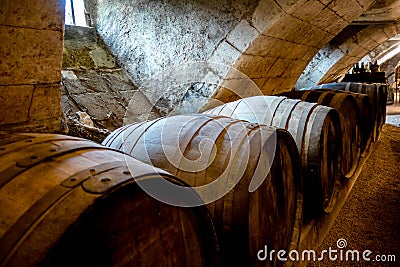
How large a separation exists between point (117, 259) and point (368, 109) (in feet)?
14.7

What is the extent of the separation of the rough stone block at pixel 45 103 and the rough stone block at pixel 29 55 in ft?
0.16

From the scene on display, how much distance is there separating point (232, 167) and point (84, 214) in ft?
2.82

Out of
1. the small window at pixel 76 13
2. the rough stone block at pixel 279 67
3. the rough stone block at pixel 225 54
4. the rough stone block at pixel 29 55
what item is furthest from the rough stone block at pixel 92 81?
the rough stone block at pixel 279 67

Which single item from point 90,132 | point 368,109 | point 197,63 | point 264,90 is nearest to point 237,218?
point 90,132

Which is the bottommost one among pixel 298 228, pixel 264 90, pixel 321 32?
pixel 298 228

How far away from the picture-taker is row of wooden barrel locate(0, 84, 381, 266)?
2.50 feet

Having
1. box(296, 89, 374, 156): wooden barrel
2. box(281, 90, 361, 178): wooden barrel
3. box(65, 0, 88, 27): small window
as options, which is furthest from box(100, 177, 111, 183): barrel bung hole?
box(296, 89, 374, 156): wooden barrel

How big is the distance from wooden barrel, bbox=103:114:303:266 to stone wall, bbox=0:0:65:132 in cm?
Answer: 45

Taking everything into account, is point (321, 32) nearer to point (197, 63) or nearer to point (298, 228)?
point (197, 63)

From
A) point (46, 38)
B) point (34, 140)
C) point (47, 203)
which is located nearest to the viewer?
point (47, 203)

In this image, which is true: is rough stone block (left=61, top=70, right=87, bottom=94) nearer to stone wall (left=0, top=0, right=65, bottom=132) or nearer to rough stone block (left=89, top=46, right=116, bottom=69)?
rough stone block (left=89, top=46, right=116, bottom=69)

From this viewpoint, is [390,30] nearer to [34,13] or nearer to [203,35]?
[203,35]

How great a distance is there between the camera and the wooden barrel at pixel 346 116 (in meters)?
3.30

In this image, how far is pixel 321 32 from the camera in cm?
516
